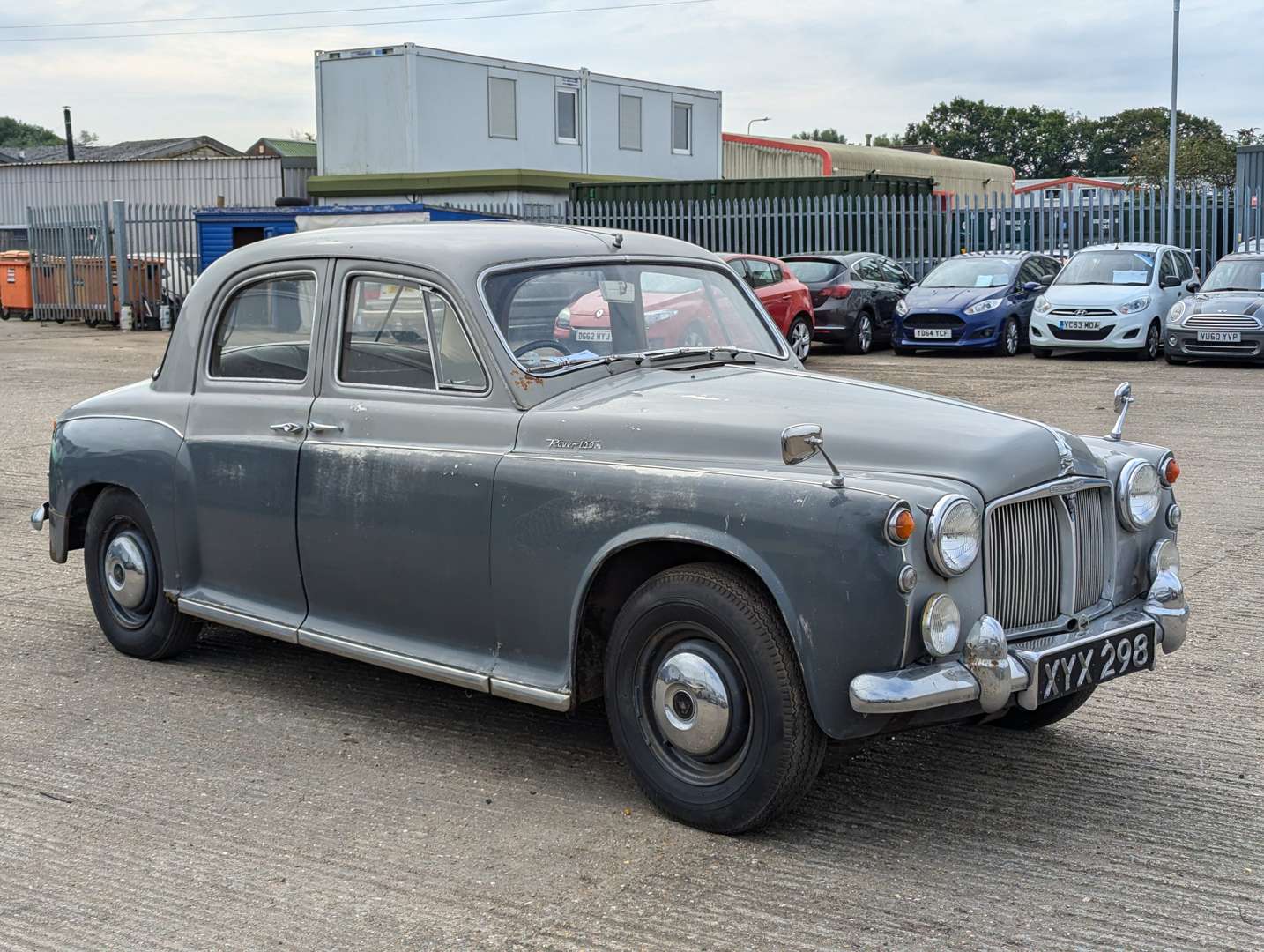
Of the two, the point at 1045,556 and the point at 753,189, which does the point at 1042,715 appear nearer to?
the point at 1045,556

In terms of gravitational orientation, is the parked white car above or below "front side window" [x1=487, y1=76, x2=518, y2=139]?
below

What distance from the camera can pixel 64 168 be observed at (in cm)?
4400

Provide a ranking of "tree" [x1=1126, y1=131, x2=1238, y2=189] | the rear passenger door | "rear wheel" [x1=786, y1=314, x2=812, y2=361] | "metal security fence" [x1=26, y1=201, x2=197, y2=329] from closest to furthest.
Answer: the rear passenger door → "rear wheel" [x1=786, y1=314, x2=812, y2=361] → "metal security fence" [x1=26, y1=201, x2=197, y2=329] → "tree" [x1=1126, y1=131, x2=1238, y2=189]

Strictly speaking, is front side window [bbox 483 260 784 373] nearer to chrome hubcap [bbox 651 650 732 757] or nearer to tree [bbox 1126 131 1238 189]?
chrome hubcap [bbox 651 650 732 757]

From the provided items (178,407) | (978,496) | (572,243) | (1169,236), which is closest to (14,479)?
(178,407)

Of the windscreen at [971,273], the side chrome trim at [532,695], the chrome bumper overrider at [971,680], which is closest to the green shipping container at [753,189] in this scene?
the windscreen at [971,273]

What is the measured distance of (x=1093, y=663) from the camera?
4105 mm

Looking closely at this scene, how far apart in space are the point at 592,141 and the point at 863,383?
1304 inches

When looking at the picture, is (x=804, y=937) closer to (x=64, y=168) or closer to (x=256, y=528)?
(x=256, y=528)

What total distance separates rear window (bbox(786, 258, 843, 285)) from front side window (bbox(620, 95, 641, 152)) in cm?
1713

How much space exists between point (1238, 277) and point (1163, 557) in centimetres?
1613

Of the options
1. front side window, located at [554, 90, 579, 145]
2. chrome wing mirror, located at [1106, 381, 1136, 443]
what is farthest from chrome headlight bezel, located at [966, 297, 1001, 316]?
front side window, located at [554, 90, 579, 145]

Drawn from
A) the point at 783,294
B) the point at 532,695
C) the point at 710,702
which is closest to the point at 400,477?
the point at 532,695

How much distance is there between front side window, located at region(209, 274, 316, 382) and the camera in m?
5.33
